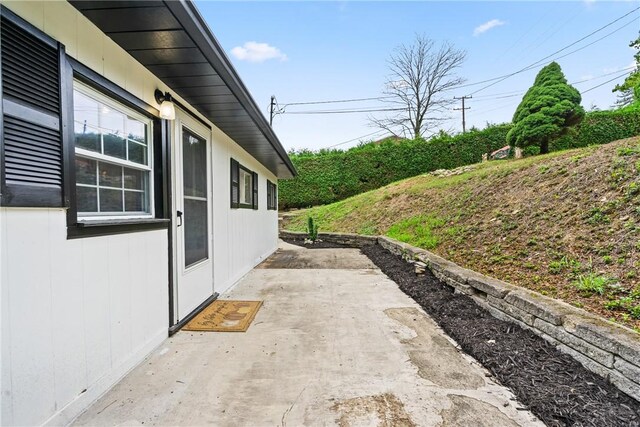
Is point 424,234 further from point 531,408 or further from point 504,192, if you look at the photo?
point 531,408

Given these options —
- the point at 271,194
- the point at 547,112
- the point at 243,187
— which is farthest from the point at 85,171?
the point at 547,112

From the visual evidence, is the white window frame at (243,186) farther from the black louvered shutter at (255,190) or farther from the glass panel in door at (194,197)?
the glass panel in door at (194,197)

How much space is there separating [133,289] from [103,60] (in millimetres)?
1633

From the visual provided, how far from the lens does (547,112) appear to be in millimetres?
8695

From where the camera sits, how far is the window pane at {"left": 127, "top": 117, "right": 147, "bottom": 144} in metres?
2.44

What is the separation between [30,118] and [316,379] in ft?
7.35

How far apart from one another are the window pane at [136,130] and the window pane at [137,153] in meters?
0.05

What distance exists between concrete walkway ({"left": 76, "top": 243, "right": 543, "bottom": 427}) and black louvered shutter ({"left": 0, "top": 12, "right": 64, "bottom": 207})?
131 cm

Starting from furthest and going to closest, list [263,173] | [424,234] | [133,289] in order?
[263,173] < [424,234] < [133,289]

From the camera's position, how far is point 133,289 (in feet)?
7.59

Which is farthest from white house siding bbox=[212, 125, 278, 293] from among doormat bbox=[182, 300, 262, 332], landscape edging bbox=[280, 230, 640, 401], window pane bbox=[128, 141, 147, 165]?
landscape edging bbox=[280, 230, 640, 401]

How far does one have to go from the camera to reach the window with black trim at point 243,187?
5.10 metres

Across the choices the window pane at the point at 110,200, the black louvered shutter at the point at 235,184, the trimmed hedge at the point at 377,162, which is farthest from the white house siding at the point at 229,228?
the trimmed hedge at the point at 377,162

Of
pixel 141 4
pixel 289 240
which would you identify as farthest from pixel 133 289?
pixel 289 240
